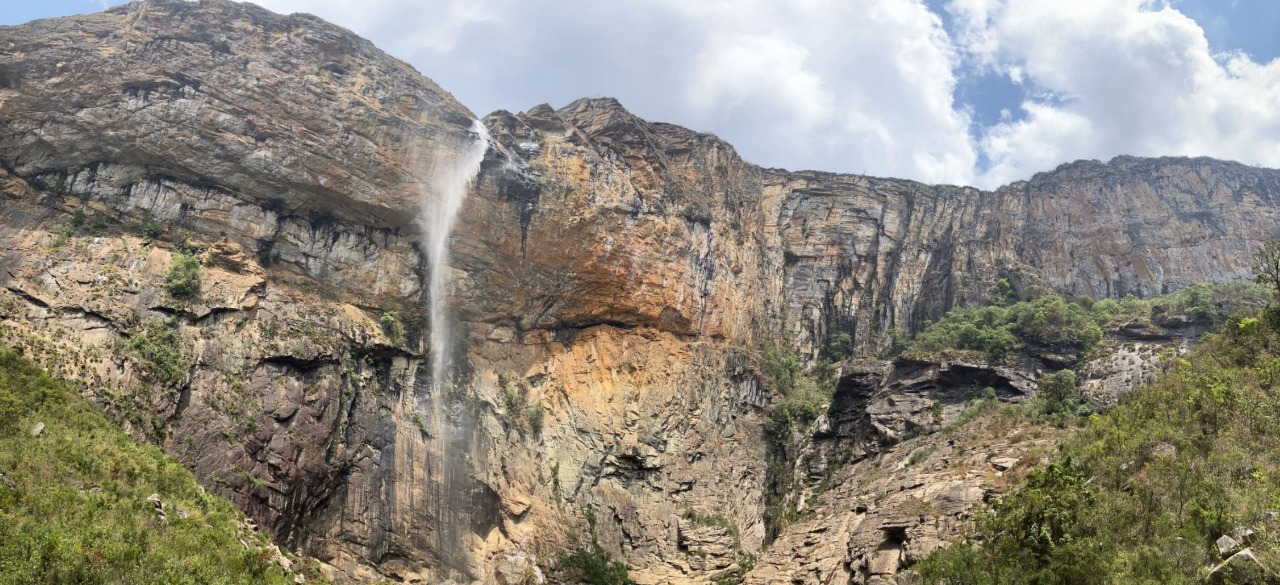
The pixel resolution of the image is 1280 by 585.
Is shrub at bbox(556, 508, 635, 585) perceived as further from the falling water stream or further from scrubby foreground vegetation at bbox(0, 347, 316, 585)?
scrubby foreground vegetation at bbox(0, 347, 316, 585)

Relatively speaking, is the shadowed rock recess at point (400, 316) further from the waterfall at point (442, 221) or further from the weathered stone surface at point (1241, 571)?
the weathered stone surface at point (1241, 571)

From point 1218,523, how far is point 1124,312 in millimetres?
38019

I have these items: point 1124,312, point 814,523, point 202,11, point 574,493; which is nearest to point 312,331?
point 574,493

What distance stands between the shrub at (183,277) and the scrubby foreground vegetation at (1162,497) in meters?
32.9

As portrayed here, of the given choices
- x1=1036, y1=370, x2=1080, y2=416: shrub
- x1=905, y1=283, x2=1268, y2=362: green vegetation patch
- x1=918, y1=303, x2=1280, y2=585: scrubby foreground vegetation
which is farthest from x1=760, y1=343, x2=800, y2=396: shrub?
x1=918, y1=303, x2=1280, y2=585: scrubby foreground vegetation

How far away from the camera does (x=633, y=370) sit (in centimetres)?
4784

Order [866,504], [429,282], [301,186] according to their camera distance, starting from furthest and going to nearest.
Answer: [429,282] < [301,186] < [866,504]

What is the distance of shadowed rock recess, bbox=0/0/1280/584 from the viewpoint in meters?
34.5

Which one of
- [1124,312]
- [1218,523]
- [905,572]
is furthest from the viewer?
[1124,312]

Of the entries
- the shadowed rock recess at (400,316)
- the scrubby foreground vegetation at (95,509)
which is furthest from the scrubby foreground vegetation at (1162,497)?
the scrubby foreground vegetation at (95,509)

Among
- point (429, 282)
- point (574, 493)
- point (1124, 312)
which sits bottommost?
point (574, 493)

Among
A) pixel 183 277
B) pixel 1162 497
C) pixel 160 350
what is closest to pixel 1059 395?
pixel 1162 497

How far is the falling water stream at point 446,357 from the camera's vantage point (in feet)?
124

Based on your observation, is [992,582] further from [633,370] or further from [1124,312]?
[1124,312]
